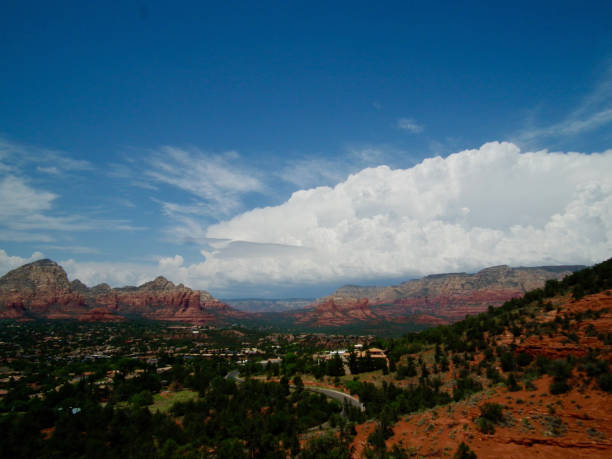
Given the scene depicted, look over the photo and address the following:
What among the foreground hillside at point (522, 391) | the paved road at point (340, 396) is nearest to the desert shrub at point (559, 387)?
the foreground hillside at point (522, 391)

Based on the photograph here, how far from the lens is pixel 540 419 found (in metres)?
26.9

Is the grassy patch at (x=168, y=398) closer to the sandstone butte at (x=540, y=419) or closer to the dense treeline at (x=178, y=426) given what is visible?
the dense treeline at (x=178, y=426)

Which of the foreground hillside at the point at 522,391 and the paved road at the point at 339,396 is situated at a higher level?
the foreground hillside at the point at 522,391

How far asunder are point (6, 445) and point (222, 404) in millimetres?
28047

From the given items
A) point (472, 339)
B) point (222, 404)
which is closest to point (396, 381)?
point (472, 339)

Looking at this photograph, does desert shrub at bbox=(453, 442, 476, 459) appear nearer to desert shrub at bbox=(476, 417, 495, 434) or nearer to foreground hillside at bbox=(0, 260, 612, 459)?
foreground hillside at bbox=(0, 260, 612, 459)

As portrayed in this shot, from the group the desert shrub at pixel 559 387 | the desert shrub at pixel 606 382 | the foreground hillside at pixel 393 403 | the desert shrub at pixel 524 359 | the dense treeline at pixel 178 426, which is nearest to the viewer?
the desert shrub at pixel 606 382

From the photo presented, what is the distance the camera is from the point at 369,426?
1491 inches

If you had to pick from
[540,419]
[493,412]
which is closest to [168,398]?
[493,412]

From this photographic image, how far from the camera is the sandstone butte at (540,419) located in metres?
23.8

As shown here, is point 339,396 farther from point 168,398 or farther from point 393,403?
point 168,398

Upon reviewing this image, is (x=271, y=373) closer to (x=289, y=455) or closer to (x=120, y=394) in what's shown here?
(x=120, y=394)

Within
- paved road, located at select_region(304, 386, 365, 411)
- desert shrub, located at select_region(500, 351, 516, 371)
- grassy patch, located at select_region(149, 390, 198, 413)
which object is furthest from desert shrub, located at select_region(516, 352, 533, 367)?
grassy patch, located at select_region(149, 390, 198, 413)

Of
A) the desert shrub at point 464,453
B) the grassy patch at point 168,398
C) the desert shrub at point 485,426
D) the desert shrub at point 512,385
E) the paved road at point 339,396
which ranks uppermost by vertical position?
the desert shrub at point 512,385
